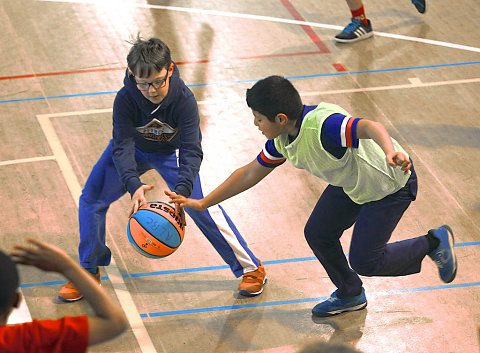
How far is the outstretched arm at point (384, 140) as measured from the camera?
4316 mm

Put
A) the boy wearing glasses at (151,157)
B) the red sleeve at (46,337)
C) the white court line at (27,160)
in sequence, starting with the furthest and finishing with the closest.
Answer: the white court line at (27,160), the boy wearing glasses at (151,157), the red sleeve at (46,337)

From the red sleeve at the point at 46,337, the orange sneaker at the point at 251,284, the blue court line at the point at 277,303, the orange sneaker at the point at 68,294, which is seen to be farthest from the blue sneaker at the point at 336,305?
the red sleeve at the point at 46,337

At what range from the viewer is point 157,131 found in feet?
18.2

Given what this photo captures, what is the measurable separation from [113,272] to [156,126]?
1.30 m

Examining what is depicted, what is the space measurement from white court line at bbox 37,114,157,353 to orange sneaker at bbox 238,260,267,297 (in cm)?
80

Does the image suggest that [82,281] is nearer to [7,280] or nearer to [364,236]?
[7,280]

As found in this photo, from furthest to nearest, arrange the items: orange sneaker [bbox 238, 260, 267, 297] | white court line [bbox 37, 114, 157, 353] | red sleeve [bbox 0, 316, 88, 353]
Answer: orange sneaker [bbox 238, 260, 267, 297] → white court line [bbox 37, 114, 157, 353] → red sleeve [bbox 0, 316, 88, 353]

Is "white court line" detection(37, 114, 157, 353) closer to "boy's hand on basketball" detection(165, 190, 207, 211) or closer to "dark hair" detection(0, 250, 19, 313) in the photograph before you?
"boy's hand on basketball" detection(165, 190, 207, 211)

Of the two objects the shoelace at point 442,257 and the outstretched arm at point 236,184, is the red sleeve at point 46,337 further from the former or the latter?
the shoelace at point 442,257

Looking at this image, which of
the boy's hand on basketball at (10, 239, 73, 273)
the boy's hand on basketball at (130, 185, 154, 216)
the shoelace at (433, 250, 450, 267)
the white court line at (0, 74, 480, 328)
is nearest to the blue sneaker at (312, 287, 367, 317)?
the shoelace at (433, 250, 450, 267)

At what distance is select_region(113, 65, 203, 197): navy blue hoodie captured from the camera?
5352mm

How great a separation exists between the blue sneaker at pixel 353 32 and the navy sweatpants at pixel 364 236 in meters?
4.45

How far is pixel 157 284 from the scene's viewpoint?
596 centimetres

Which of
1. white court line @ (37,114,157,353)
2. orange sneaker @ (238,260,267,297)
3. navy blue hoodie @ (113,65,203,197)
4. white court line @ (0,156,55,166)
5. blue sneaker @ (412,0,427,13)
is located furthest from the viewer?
blue sneaker @ (412,0,427,13)
